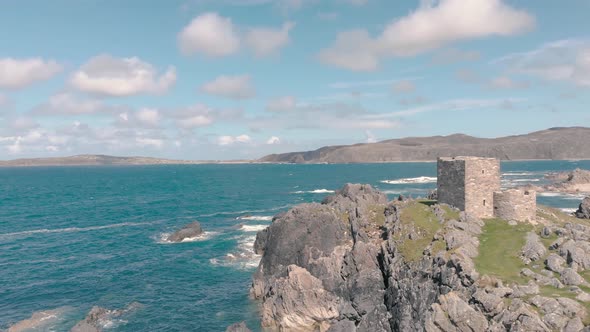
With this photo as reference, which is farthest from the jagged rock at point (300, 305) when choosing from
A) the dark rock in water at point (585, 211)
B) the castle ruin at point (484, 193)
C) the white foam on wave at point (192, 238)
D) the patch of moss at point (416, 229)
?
the dark rock in water at point (585, 211)

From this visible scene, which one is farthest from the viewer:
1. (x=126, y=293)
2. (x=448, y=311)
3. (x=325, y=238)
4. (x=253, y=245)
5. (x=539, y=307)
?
(x=253, y=245)

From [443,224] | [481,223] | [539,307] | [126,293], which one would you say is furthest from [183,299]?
[539,307]

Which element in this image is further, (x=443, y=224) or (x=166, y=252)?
(x=166, y=252)

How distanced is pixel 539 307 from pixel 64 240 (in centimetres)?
7905

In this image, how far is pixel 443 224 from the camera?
39.3 metres

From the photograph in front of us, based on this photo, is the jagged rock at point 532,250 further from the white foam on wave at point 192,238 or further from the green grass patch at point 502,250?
the white foam on wave at point 192,238

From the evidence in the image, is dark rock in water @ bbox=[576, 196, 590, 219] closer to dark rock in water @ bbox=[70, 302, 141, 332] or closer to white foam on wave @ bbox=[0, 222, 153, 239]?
dark rock in water @ bbox=[70, 302, 141, 332]

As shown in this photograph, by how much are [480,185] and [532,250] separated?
9375 millimetres

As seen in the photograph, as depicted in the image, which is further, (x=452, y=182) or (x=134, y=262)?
(x=134, y=262)

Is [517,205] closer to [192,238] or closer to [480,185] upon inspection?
[480,185]

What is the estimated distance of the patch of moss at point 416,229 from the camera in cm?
3744

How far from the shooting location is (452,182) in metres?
42.1

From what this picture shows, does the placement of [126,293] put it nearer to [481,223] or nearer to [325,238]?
[325,238]

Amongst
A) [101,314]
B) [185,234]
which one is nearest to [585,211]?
[185,234]
